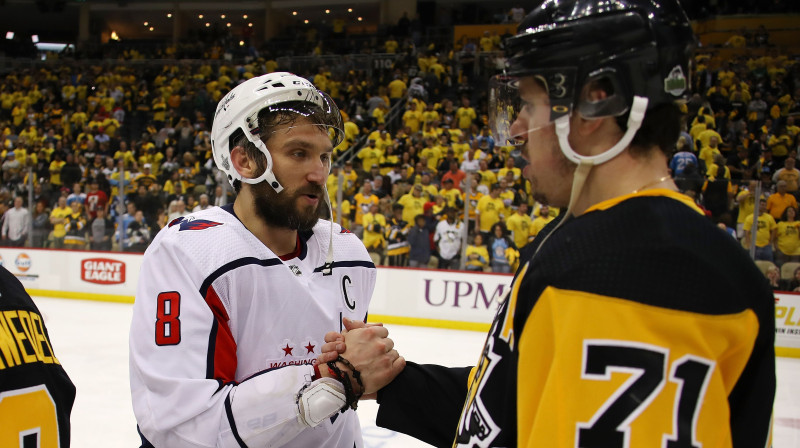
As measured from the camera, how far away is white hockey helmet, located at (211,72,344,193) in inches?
67.4

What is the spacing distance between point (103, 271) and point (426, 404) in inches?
343

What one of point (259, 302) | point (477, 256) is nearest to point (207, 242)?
point (259, 302)

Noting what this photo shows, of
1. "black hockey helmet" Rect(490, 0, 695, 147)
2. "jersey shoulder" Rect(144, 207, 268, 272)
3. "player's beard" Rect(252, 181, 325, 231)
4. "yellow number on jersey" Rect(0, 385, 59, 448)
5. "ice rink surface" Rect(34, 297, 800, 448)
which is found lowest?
"ice rink surface" Rect(34, 297, 800, 448)

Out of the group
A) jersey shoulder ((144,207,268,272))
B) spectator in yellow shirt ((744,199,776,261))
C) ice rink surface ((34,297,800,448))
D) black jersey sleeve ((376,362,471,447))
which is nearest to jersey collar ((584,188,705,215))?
black jersey sleeve ((376,362,471,447))

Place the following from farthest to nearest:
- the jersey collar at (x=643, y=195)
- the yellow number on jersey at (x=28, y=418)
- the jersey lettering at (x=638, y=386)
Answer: the yellow number on jersey at (x=28, y=418)
the jersey collar at (x=643, y=195)
the jersey lettering at (x=638, y=386)

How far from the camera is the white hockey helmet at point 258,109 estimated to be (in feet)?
5.62

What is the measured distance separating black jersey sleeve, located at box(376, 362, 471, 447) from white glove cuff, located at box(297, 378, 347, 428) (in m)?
0.15

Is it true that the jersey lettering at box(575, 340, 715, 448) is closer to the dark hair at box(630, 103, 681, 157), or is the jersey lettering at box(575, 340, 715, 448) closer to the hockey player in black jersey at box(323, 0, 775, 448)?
the hockey player in black jersey at box(323, 0, 775, 448)

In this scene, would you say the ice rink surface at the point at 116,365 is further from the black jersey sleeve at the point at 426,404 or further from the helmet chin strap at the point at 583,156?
the helmet chin strap at the point at 583,156

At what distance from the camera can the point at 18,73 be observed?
19.1 metres

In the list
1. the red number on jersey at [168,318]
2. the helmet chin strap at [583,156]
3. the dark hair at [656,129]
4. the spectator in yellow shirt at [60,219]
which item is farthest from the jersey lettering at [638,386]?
the spectator in yellow shirt at [60,219]

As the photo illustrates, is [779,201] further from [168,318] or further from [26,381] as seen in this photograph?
[26,381]

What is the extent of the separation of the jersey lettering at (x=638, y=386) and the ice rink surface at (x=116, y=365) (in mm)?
3287

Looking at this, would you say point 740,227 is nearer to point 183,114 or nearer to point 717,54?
point 717,54
